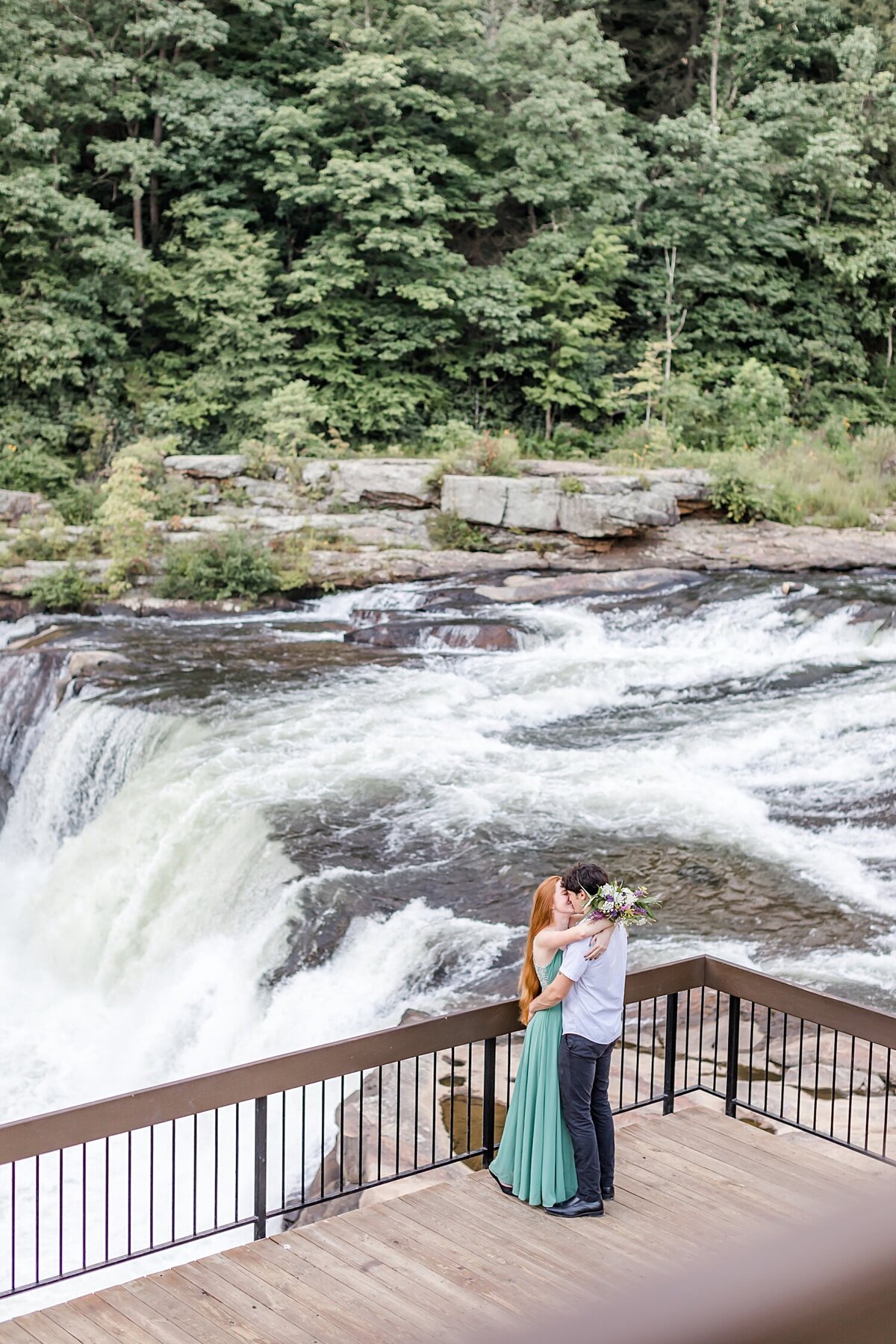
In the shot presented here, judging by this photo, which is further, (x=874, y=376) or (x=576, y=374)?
(x=874, y=376)

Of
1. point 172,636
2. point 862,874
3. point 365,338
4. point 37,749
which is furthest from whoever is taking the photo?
point 365,338

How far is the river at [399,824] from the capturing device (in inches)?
336

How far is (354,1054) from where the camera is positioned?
5023 millimetres

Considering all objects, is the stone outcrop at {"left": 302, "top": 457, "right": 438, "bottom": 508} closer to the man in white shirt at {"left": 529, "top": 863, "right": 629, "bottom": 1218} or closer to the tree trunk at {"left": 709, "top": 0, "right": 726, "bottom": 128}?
the tree trunk at {"left": 709, "top": 0, "right": 726, "bottom": 128}

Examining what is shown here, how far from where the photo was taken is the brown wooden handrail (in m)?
4.41

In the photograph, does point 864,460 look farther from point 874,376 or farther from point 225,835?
point 225,835

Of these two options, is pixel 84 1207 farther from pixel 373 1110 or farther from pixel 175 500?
pixel 175 500

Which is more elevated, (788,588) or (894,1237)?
(894,1237)

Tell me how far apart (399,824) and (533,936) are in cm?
476

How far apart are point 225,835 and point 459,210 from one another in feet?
62.5

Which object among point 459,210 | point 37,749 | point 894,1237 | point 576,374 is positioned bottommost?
point 37,749

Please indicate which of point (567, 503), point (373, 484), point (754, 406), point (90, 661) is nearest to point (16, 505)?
point (373, 484)

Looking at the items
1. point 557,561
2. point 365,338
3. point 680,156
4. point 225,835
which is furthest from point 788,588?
point 680,156

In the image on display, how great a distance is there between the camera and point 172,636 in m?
16.0
